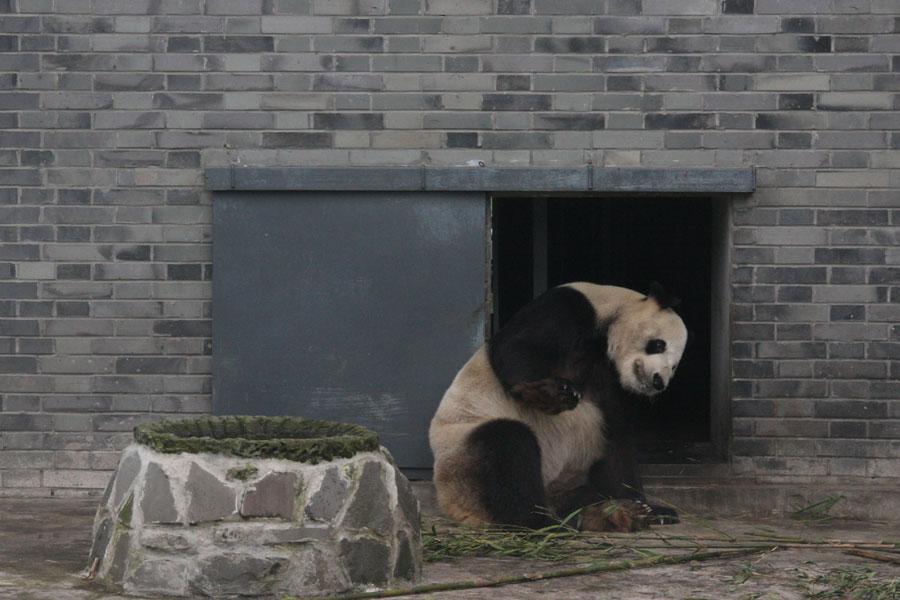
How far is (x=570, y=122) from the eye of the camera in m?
7.75

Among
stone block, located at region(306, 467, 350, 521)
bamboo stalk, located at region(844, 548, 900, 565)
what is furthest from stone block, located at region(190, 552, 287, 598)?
bamboo stalk, located at region(844, 548, 900, 565)

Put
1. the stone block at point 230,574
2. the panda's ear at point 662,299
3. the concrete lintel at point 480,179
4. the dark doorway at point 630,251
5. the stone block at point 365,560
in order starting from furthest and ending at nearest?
the dark doorway at point 630,251 < the concrete lintel at point 480,179 < the panda's ear at point 662,299 < the stone block at point 365,560 < the stone block at point 230,574

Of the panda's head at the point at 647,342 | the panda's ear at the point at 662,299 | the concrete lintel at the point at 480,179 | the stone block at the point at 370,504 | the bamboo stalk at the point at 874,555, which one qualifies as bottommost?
the bamboo stalk at the point at 874,555

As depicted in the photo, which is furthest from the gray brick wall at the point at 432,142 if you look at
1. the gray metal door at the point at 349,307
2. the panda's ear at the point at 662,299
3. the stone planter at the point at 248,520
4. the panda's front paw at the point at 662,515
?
the stone planter at the point at 248,520

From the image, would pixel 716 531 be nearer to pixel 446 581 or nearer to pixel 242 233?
pixel 446 581

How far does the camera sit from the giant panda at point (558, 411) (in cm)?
677

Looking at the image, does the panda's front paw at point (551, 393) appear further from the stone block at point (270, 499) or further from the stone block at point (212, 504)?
the stone block at point (212, 504)

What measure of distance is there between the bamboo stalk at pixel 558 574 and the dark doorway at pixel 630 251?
6.61m

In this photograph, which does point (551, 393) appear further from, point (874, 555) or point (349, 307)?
point (874, 555)

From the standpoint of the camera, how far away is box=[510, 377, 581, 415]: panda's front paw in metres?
7.01

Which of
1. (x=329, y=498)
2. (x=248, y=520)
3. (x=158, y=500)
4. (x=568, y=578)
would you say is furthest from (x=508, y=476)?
(x=158, y=500)

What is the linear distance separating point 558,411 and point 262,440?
81.3 inches

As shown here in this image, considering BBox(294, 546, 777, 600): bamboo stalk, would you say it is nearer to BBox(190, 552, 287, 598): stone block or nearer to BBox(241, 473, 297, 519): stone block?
BBox(190, 552, 287, 598): stone block

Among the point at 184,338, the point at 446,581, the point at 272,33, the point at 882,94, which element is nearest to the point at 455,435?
the point at 446,581
